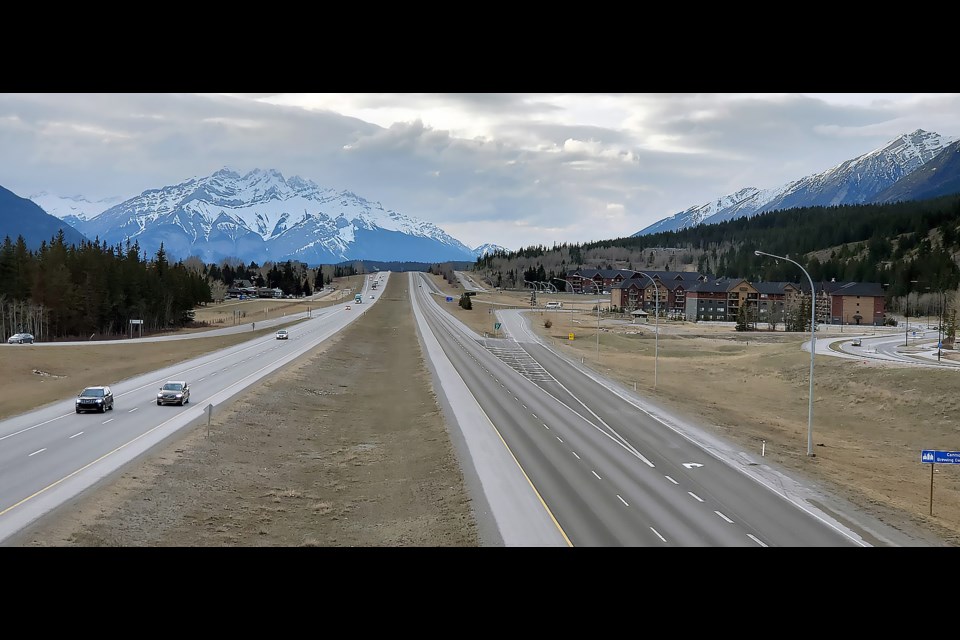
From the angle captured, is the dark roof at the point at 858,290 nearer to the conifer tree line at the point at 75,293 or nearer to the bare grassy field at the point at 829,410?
the bare grassy field at the point at 829,410

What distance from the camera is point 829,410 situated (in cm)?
5716

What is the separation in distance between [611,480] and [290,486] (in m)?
14.5

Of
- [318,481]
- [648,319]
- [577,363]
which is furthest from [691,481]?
[648,319]

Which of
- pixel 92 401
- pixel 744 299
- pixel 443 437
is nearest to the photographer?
pixel 443 437

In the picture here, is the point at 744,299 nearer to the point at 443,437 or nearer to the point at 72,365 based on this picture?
the point at 72,365

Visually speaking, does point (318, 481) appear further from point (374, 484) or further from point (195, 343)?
point (195, 343)

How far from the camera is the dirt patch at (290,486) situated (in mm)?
23141

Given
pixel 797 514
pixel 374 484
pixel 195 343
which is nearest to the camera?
pixel 797 514

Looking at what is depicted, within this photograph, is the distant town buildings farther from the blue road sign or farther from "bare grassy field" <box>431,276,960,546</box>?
the blue road sign

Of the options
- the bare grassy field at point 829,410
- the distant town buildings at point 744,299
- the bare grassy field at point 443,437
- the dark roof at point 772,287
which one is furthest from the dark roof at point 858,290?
the bare grassy field at point 443,437

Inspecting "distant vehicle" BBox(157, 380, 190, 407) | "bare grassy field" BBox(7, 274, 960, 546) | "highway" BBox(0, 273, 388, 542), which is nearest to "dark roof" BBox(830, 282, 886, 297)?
"bare grassy field" BBox(7, 274, 960, 546)

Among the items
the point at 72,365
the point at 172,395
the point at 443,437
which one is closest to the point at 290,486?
the point at 443,437
